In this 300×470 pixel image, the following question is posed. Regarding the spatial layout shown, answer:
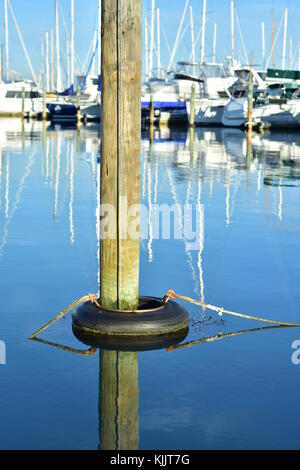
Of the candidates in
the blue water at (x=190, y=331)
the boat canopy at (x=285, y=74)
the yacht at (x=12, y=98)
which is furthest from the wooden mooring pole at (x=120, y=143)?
the yacht at (x=12, y=98)

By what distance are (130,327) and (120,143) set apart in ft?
5.08

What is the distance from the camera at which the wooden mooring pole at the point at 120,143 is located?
6.77 meters

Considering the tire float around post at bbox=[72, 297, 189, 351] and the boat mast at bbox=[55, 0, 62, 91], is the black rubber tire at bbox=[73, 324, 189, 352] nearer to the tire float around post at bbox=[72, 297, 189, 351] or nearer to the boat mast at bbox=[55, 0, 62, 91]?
the tire float around post at bbox=[72, 297, 189, 351]

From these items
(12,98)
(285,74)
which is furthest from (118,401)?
(12,98)

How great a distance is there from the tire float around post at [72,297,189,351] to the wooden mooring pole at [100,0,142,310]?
0.22 metres

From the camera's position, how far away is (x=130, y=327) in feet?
22.0

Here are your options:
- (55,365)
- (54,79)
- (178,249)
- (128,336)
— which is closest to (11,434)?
(55,365)

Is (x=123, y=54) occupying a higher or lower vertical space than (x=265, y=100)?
higher

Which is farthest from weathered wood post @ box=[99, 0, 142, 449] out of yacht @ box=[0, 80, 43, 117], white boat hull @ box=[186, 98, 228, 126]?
yacht @ box=[0, 80, 43, 117]

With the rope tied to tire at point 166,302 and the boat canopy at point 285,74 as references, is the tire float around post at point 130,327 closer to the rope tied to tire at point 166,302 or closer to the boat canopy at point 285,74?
the rope tied to tire at point 166,302

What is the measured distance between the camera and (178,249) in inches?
432

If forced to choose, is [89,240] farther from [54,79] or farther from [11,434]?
[54,79]

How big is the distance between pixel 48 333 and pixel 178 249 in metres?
4.26

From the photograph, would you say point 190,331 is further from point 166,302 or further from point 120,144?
point 120,144
